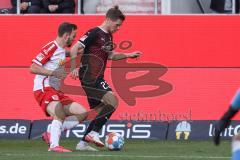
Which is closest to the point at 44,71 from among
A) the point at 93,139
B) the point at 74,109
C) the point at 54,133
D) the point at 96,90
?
the point at 74,109

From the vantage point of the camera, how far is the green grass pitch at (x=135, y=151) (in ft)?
39.4

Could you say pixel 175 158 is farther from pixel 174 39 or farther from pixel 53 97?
pixel 174 39

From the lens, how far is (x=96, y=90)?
13.8 metres

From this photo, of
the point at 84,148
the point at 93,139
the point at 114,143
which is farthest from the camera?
the point at 84,148

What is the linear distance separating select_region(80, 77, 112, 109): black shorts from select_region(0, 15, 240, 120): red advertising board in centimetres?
232

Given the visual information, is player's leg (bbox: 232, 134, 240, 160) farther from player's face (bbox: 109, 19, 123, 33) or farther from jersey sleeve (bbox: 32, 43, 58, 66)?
player's face (bbox: 109, 19, 123, 33)

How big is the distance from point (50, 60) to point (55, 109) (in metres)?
0.69

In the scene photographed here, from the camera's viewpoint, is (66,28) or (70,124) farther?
(70,124)

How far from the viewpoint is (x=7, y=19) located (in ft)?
54.2

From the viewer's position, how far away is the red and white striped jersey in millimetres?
13047

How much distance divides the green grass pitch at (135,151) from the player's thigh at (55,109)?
0.53 meters

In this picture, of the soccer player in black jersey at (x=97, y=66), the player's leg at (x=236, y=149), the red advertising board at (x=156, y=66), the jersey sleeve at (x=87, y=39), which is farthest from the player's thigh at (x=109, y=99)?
the player's leg at (x=236, y=149)

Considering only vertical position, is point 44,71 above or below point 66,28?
below

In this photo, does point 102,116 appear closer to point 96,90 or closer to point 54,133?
point 96,90
